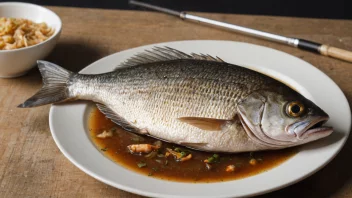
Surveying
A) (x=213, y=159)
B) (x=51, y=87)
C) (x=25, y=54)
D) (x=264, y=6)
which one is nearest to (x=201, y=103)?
(x=213, y=159)

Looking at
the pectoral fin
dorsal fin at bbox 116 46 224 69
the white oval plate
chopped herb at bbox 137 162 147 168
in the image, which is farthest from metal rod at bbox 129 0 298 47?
chopped herb at bbox 137 162 147 168

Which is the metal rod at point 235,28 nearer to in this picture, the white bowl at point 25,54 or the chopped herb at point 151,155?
the white bowl at point 25,54

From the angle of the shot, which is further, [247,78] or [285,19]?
[285,19]

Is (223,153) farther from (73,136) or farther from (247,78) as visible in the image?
(73,136)

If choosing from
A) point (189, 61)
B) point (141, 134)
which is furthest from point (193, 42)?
point (141, 134)

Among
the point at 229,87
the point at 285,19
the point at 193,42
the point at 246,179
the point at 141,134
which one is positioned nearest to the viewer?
the point at 246,179
